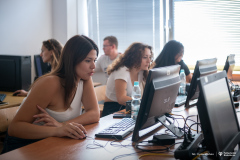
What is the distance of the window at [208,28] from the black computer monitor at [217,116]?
144 inches

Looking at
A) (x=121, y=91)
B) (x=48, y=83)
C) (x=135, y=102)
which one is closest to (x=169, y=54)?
(x=121, y=91)

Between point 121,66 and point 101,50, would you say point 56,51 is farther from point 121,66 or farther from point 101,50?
point 101,50

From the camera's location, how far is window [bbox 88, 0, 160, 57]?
5047 mm

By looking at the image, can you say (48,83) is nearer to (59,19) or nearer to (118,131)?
(118,131)

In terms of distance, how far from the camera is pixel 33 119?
1793 millimetres

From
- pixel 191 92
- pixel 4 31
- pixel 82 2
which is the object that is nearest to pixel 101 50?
pixel 82 2

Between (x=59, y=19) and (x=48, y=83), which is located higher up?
(x=59, y=19)

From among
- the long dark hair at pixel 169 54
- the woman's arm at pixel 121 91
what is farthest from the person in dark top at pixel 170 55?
the woman's arm at pixel 121 91

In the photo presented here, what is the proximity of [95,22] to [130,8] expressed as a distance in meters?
0.68

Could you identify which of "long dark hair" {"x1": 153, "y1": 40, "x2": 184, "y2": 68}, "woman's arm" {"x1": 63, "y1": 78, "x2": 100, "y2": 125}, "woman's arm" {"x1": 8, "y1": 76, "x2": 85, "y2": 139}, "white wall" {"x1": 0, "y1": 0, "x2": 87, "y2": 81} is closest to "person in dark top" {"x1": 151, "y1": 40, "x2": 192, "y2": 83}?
"long dark hair" {"x1": 153, "y1": 40, "x2": 184, "y2": 68}

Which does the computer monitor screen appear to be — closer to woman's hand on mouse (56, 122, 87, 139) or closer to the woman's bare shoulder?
woman's hand on mouse (56, 122, 87, 139)

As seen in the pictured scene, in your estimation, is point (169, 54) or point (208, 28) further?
point (208, 28)

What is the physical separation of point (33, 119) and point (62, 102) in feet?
0.79

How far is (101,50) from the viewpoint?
216 inches
